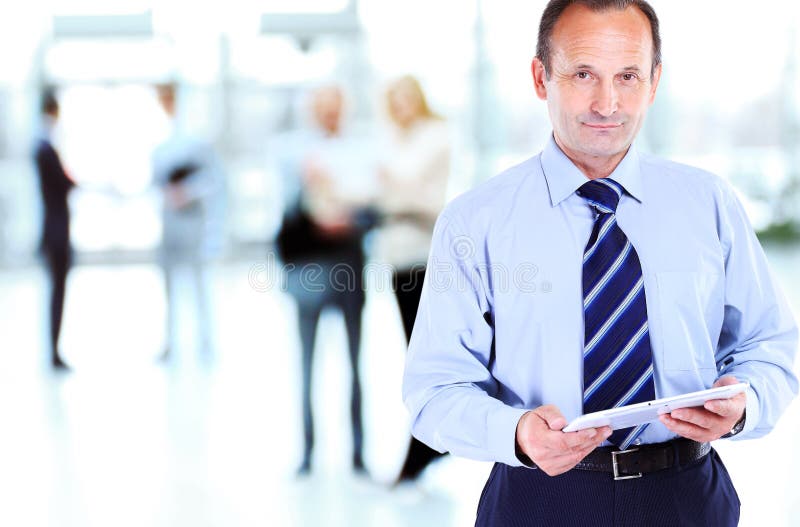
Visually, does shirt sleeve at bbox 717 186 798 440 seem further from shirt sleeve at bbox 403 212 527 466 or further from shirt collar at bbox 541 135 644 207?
shirt sleeve at bbox 403 212 527 466

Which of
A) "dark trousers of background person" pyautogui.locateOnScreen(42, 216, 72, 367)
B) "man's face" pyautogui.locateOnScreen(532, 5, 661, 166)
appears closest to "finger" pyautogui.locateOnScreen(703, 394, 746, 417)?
"man's face" pyautogui.locateOnScreen(532, 5, 661, 166)

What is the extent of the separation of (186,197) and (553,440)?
4676 millimetres

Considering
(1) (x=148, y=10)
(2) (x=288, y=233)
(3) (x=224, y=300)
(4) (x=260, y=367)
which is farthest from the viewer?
(1) (x=148, y=10)

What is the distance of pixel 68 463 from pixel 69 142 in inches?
275

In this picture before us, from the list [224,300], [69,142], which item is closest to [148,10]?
[69,142]

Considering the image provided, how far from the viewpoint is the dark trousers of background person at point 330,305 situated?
3643 millimetres

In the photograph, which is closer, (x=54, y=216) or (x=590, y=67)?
(x=590, y=67)

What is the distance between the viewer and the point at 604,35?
1.35m

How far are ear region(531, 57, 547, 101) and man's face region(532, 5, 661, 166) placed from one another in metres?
0.05

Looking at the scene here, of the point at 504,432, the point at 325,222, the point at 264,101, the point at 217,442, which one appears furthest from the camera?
the point at 264,101

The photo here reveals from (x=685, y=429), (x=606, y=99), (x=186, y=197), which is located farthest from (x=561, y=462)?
(x=186, y=197)

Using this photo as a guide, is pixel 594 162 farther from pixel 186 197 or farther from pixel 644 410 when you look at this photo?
pixel 186 197

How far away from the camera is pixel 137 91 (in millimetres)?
10305

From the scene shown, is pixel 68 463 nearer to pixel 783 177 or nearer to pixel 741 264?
pixel 741 264
